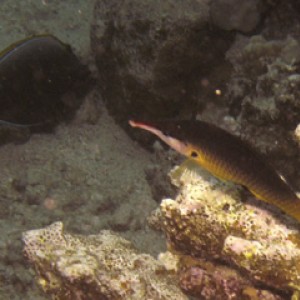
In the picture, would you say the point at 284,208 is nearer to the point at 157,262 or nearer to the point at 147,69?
the point at 157,262

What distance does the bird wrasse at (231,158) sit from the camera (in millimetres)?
2355

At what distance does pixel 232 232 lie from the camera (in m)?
2.74

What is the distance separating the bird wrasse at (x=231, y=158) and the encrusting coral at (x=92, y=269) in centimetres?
117

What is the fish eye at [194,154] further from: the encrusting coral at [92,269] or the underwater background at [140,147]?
the encrusting coral at [92,269]

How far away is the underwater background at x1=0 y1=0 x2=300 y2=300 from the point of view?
282cm

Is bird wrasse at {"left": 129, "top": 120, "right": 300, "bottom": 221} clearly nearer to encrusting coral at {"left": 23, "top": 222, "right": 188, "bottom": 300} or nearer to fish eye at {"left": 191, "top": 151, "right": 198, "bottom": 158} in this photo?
fish eye at {"left": 191, "top": 151, "right": 198, "bottom": 158}

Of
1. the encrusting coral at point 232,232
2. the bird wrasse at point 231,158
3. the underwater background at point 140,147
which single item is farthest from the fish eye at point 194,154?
the underwater background at point 140,147

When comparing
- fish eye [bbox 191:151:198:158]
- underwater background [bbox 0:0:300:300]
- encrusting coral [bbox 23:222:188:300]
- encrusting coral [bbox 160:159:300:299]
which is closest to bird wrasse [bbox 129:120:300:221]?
fish eye [bbox 191:151:198:158]

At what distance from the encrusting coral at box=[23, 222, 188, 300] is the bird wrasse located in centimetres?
117

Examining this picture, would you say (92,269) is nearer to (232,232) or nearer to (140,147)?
(232,232)

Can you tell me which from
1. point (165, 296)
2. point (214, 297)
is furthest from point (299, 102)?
point (165, 296)

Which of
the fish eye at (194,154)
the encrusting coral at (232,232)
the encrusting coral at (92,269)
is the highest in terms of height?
the fish eye at (194,154)

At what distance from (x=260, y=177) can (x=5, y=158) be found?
3.97 m

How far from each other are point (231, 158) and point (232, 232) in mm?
A: 677
